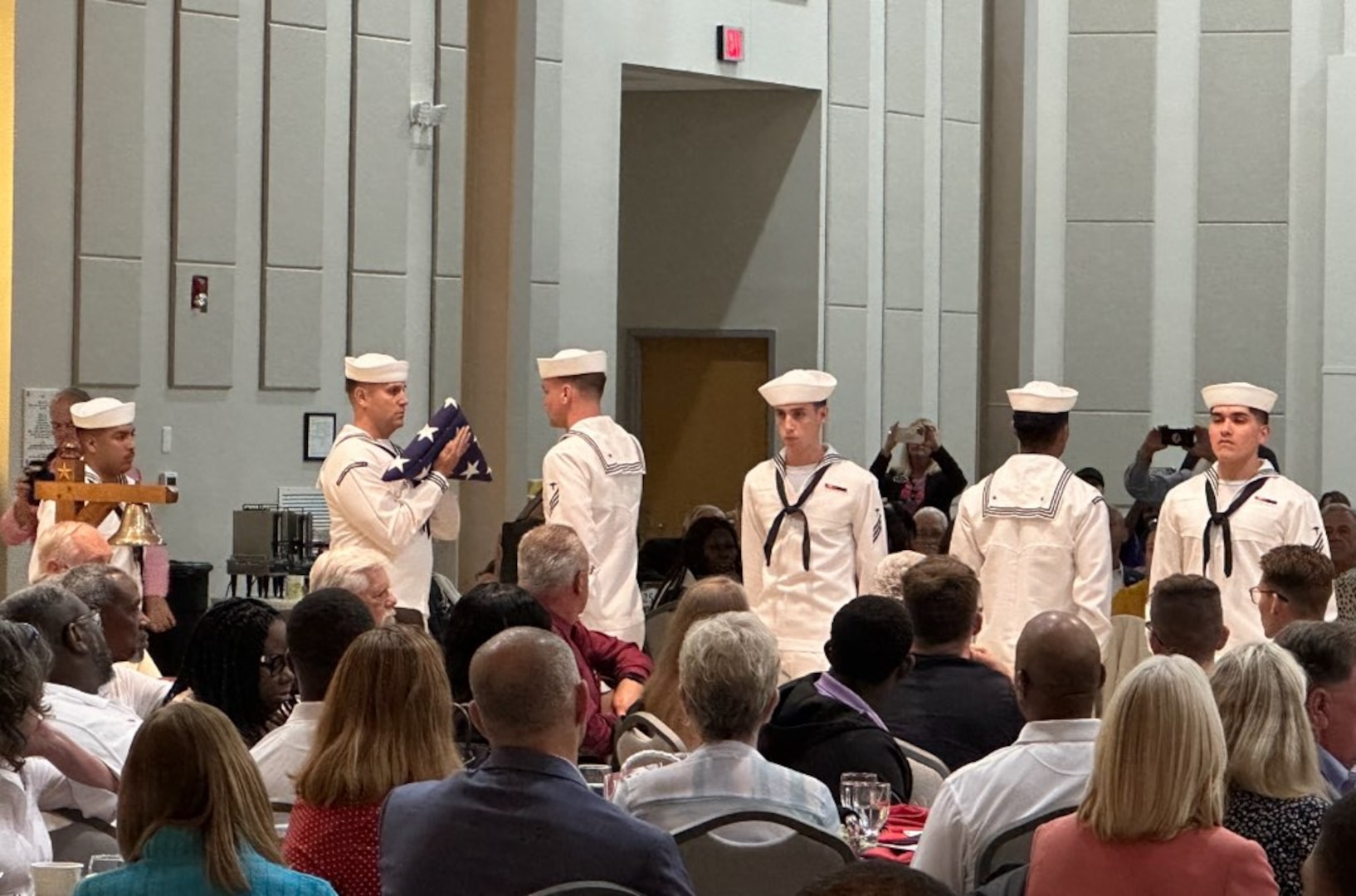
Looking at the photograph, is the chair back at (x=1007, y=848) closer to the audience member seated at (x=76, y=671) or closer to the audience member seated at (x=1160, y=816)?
the audience member seated at (x=1160, y=816)

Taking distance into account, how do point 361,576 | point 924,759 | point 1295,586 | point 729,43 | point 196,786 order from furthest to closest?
point 729,43, point 1295,586, point 361,576, point 924,759, point 196,786

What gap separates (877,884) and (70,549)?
5328 mm

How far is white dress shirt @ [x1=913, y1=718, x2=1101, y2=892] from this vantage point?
3.75 meters

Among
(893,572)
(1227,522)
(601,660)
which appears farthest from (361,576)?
(1227,522)

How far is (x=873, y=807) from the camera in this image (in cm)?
427

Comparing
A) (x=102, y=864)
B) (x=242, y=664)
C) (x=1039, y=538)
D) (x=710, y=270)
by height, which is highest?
(x=710, y=270)

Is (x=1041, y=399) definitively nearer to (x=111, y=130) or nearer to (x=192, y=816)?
(x=111, y=130)

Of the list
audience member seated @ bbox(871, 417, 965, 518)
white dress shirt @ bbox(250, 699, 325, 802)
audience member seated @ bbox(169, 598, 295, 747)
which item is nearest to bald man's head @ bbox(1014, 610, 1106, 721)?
white dress shirt @ bbox(250, 699, 325, 802)

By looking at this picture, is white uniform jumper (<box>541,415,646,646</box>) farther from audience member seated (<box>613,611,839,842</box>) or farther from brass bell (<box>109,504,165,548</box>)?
audience member seated (<box>613,611,839,842</box>)

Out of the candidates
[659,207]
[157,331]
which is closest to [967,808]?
[157,331]

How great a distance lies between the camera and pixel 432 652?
144 inches

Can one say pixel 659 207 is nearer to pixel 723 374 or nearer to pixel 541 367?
pixel 723 374

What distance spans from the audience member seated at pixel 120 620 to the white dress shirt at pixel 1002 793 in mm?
2179

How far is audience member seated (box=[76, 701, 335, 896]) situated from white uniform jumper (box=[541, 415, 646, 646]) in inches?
180
